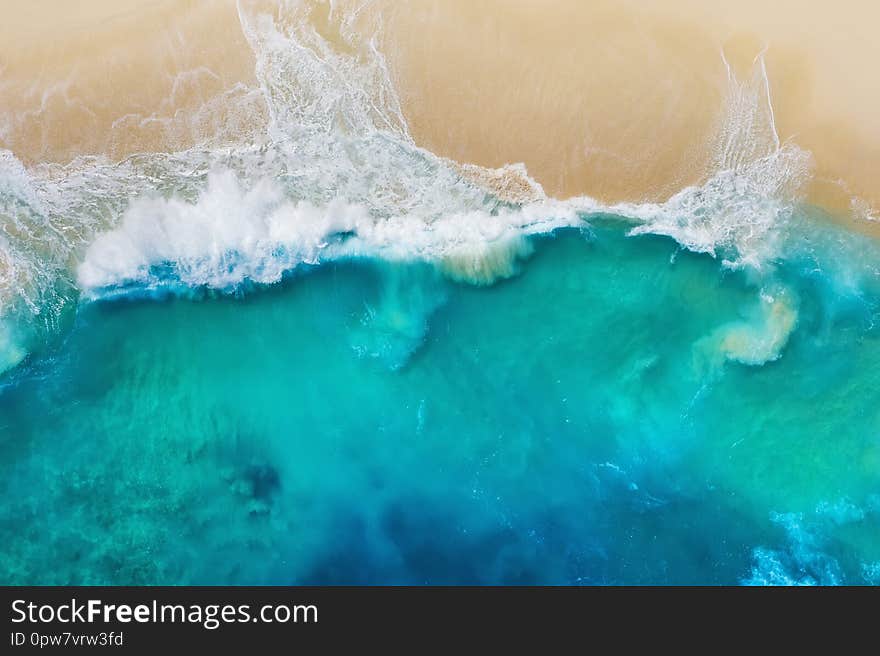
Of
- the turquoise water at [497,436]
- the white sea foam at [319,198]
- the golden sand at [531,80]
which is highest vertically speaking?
the golden sand at [531,80]


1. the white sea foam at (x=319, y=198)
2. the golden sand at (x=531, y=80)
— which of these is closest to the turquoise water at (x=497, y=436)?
the white sea foam at (x=319, y=198)

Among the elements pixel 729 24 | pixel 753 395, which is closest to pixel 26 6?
pixel 729 24

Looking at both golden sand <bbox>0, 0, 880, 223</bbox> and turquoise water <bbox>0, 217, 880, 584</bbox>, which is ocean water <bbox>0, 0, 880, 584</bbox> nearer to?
turquoise water <bbox>0, 217, 880, 584</bbox>

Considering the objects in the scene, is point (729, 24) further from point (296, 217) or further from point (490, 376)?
point (296, 217)

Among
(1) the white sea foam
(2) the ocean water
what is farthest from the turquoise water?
(1) the white sea foam

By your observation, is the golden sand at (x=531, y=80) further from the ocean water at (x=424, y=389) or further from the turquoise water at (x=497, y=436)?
the turquoise water at (x=497, y=436)
